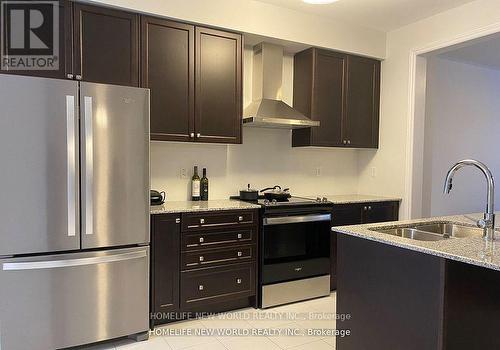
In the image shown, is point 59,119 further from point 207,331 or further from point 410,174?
point 410,174

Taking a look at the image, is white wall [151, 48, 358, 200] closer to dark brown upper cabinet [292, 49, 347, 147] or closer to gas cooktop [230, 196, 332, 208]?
dark brown upper cabinet [292, 49, 347, 147]

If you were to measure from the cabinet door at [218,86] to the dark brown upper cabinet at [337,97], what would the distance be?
32.7 inches

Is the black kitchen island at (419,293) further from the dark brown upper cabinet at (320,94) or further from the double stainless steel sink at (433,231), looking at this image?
the dark brown upper cabinet at (320,94)

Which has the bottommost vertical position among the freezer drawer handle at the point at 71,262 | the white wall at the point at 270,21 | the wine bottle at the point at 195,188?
the freezer drawer handle at the point at 71,262

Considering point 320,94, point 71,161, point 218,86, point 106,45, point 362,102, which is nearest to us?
point 71,161

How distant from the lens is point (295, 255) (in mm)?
3299

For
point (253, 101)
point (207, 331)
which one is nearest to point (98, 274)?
point (207, 331)

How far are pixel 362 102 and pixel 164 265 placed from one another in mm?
2746

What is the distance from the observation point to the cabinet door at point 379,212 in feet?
12.0

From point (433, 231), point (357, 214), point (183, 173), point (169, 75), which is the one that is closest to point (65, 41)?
point (169, 75)

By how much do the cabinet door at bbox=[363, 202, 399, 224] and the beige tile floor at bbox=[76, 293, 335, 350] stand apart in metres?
0.95

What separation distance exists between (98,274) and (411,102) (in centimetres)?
337

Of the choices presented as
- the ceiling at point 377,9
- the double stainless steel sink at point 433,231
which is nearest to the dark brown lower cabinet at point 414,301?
the double stainless steel sink at point 433,231

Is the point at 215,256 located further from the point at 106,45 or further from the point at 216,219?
the point at 106,45
